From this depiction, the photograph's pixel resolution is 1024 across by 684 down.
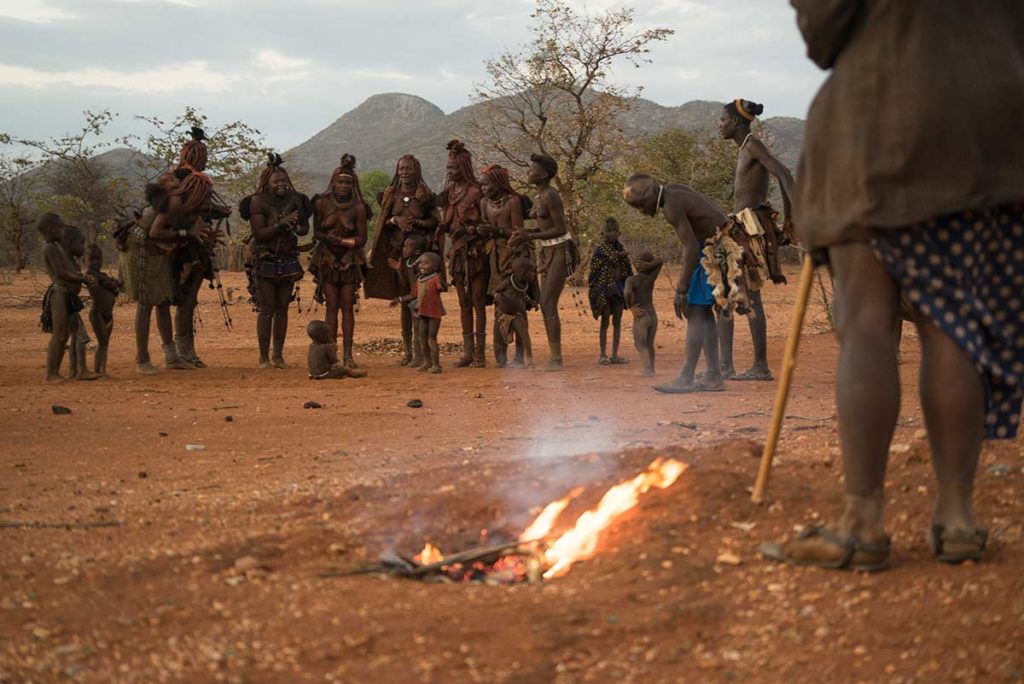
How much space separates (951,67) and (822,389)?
19.2 ft

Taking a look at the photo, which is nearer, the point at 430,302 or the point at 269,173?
the point at 430,302

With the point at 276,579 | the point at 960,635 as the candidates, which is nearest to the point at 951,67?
the point at 960,635

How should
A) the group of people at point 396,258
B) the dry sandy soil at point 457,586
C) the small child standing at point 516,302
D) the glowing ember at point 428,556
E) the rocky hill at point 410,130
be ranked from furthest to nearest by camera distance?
the rocky hill at point 410,130 → the small child standing at point 516,302 → the group of people at point 396,258 → the glowing ember at point 428,556 → the dry sandy soil at point 457,586

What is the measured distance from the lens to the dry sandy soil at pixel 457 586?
2.80m

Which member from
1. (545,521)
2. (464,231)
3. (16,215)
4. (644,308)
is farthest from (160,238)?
(16,215)

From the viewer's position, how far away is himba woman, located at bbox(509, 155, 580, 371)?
10.6m

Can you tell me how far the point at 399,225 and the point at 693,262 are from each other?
12.1 ft

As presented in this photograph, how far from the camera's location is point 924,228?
10.3 feet

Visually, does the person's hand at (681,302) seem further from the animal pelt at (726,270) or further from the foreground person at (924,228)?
the foreground person at (924,228)

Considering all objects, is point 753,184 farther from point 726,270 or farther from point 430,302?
point 430,302

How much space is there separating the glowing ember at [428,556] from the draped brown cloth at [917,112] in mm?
1650

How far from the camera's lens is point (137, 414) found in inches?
313

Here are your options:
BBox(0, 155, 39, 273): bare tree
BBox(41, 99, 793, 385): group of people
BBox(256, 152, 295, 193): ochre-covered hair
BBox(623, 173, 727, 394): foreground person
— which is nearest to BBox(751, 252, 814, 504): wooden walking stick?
BBox(623, 173, 727, 394): foreground person

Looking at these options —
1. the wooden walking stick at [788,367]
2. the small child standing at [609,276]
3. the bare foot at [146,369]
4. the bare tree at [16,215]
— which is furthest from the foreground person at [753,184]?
the bare tree at [16,215]
